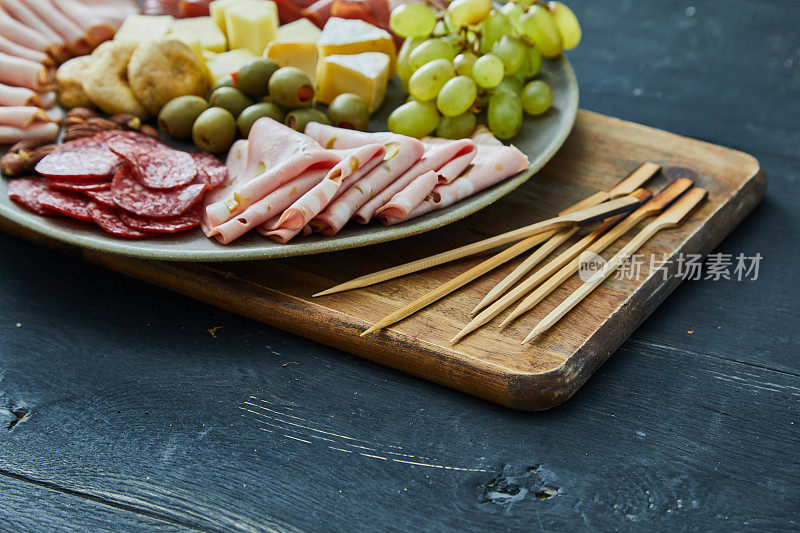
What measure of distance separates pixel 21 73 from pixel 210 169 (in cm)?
58

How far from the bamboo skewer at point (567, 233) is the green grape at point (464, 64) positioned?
1.20 ft

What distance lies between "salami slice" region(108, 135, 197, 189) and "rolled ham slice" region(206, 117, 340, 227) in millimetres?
87

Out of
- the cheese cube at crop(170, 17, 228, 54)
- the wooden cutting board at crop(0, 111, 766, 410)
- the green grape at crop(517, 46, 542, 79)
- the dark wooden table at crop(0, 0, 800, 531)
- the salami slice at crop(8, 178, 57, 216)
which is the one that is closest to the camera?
the dark wooden table at crop(0, 0, 800, 531)

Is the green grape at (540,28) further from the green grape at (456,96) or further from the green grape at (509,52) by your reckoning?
the green grape at (456,96)

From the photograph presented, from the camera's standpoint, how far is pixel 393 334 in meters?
1.20

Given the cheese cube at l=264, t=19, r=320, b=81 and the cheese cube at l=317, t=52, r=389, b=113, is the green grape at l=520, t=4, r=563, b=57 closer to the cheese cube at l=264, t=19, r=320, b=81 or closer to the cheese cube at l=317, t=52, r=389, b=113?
the cheese cube at l=317, t=52, r=389, b=113

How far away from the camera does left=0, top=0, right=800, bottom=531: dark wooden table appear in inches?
39.7

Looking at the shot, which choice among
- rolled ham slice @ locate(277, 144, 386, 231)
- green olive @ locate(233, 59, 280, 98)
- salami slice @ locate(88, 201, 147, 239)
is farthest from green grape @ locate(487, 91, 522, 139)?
salami slice @ locate(88, 201, 147, 239)

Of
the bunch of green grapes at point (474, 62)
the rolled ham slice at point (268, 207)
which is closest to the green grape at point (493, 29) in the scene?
the bunch of green grapes at point (474, 62)

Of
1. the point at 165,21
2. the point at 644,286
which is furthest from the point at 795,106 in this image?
the point at 165,21

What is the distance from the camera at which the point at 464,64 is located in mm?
1618

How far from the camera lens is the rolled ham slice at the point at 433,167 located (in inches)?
53.3

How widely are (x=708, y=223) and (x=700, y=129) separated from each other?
57 centimetres

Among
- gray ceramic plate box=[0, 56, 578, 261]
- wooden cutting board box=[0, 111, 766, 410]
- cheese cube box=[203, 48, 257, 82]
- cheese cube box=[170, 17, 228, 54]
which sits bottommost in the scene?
wooden cutting board box=[0, 111, 766, 410]
